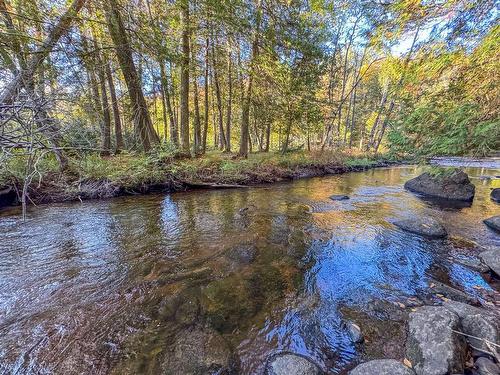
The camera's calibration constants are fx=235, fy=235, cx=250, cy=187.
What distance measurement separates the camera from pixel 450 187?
8.66 m

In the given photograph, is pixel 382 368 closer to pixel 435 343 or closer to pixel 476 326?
pixel 435 343

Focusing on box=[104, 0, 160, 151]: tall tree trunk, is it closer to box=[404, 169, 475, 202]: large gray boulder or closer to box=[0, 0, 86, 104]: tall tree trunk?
box=[0, 0, 86, 104]: tall tree trunk

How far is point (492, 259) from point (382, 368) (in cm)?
330

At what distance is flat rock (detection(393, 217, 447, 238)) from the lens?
5109 millimetres

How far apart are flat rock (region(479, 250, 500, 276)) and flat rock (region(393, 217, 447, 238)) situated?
1.09 metres

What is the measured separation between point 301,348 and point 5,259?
4.91 metres

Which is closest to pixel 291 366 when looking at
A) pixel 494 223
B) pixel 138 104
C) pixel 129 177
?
pixel 494 223

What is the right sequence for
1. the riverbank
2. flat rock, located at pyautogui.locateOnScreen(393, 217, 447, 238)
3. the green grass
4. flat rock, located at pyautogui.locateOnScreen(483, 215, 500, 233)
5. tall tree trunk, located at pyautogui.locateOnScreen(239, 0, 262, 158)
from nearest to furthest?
flat rock, located at pyautogui.locateOnScreen(393, 217, 447, 238), flat rock, located at pyautogui.locateOnScreen(483, 215, 500, 233), the riverbank, the green grass, tall tree trunk, located at pyautogui.locateOnScreen(239, 0, 262, 158)

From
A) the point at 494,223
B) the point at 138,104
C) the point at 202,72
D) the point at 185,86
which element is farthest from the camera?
the point at 202,72

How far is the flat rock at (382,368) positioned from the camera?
6.52 feet

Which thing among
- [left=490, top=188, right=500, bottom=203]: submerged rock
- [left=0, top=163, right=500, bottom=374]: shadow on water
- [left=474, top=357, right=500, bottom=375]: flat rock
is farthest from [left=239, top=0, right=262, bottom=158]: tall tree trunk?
[left=474, top=357, right=500, bottom=375]: flat rock

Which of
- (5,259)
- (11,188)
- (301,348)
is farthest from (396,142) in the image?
(11,188)

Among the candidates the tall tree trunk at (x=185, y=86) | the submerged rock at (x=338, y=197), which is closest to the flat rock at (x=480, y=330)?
the submerged rock at (x=338, y=197)

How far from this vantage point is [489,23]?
169 inches
